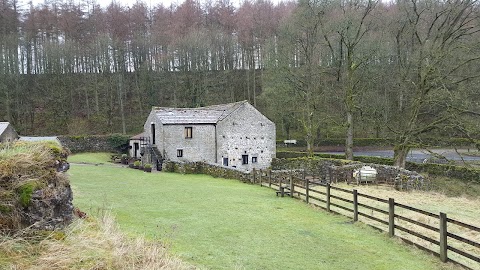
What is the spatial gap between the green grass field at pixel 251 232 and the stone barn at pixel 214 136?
1690 cm

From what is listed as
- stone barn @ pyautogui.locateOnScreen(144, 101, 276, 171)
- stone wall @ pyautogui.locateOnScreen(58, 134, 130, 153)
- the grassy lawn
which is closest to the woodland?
stone barn @ pyautogui.locateOnScreen(144, 101, 276, 171)

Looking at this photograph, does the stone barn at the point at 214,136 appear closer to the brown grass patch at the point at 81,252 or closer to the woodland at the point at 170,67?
the woodland at the point at 170,67

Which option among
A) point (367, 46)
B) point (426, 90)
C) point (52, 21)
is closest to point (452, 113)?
point (426, 90)

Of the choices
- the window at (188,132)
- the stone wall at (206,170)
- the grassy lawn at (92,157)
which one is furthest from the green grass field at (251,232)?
the grassy lawn at (92,157)

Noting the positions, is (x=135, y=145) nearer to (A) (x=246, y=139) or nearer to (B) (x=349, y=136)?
(A) (x=246, y=139)

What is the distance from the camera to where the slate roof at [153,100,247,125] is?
3344 centimetres

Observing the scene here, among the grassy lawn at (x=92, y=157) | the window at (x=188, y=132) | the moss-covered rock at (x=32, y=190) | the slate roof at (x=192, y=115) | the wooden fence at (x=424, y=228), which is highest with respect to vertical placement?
the slate roof at (x=192, y=115)

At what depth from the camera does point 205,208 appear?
44.3ft

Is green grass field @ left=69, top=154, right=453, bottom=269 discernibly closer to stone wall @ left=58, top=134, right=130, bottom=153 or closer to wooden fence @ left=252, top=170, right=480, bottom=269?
wooden fence @ left=252, top=170, right=480, bottom=269

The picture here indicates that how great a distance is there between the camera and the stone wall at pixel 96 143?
42219 mm

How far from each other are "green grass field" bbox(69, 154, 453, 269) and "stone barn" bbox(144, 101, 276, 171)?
16897 mm

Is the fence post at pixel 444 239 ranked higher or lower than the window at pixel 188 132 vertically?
lower

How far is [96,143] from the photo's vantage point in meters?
43.2

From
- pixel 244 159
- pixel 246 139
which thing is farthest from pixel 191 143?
pixel 244 159
